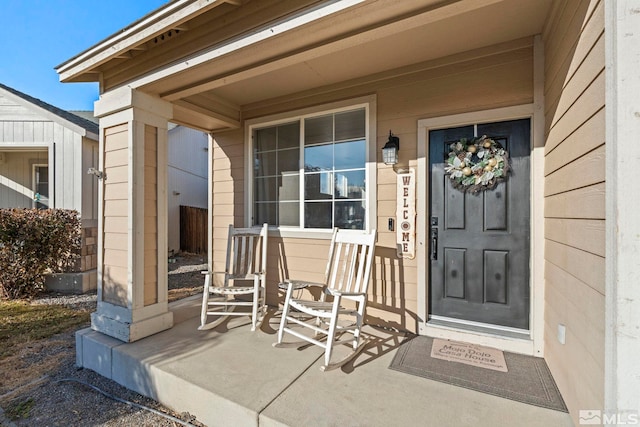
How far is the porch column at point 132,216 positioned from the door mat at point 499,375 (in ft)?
6.91

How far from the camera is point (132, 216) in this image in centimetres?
242

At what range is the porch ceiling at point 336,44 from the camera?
5.22 feet

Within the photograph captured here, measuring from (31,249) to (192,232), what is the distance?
430 centimetres

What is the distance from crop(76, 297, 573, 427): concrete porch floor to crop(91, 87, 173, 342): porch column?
0.66ft

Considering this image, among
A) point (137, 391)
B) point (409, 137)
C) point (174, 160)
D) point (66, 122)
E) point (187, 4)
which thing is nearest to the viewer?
point (187, 4)

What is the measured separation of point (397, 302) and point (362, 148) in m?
1.52

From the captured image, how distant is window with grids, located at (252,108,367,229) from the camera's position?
115 inches

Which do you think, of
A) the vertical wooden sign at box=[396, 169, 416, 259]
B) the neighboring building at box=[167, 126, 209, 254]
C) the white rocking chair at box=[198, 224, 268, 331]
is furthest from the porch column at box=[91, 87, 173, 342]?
the neighboring building at box=[167, 126, 209, 254]

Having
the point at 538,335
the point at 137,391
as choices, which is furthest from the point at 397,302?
the point at 137,391

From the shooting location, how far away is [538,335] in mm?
2123

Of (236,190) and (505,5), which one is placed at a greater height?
(505,5)

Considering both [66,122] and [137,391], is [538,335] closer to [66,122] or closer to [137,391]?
[137,391]

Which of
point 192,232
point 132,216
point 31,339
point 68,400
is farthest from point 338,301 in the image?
point 192,232
